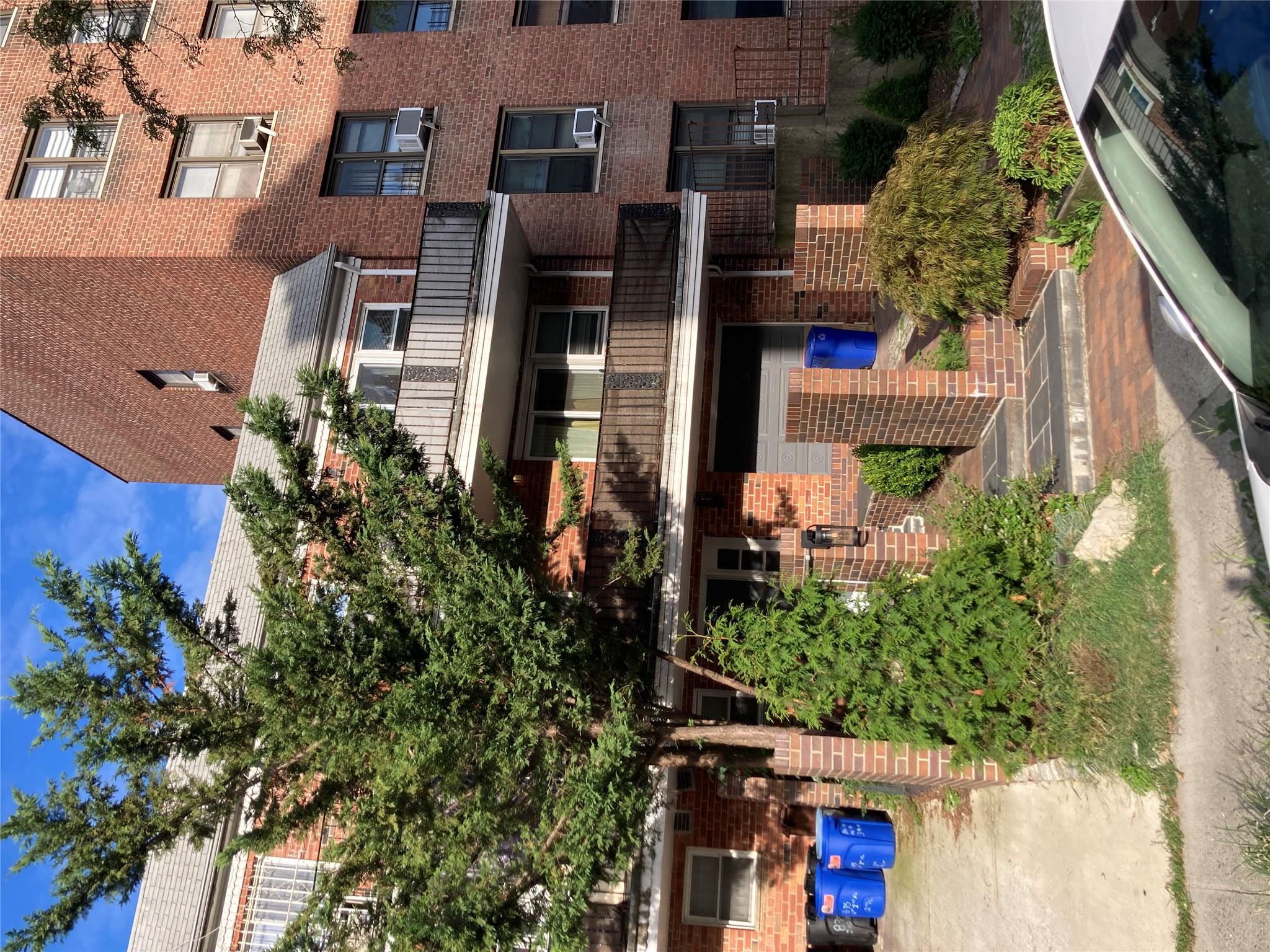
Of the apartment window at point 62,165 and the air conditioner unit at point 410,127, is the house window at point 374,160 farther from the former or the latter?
the apartment window at point 62,165

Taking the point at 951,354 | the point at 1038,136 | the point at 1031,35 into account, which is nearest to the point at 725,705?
the point at 951,354

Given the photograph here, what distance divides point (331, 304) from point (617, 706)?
9.40 metres

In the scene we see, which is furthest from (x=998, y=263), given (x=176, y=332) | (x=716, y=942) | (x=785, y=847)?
(x=176, y=332)

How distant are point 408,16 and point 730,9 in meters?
5.92

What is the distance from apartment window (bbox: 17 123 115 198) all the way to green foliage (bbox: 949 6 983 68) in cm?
1427

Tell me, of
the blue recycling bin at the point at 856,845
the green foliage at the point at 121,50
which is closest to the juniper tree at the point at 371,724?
the blue recycling bin at the point at 856,845

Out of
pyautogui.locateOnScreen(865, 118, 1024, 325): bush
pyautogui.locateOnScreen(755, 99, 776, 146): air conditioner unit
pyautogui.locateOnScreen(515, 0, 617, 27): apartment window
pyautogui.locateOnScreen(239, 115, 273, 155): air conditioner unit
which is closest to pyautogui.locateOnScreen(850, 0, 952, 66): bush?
pyautogui.locateOnScreen(755, 99, 776, 146): air conditioner unit

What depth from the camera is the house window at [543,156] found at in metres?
13.9

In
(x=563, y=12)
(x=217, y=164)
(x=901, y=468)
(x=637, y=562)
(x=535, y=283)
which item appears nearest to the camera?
(x=637, y=562)

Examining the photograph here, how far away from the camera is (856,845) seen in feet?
31.3

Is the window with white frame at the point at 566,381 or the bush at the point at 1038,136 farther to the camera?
the window with white frame at the point at 566,381

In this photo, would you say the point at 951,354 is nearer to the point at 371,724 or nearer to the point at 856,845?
the point at 856,845

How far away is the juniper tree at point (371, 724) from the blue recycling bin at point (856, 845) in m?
2.89

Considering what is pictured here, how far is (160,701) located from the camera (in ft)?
22.0
